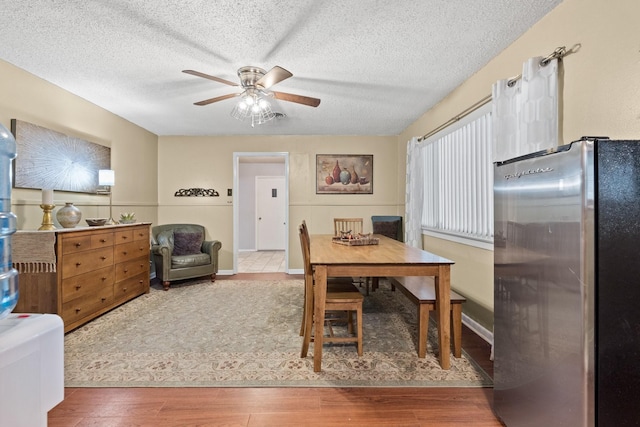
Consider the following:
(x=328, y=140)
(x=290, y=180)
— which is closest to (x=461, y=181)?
(x=328, y=140)

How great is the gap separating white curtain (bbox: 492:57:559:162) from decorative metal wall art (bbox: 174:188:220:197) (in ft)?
14.7

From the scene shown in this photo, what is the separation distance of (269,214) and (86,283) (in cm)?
534

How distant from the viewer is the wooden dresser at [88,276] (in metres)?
2.67

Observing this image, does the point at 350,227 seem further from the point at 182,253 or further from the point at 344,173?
the point at 182,253

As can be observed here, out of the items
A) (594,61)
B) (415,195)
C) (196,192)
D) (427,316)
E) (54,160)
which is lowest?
(427,316)

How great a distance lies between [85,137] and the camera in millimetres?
3654

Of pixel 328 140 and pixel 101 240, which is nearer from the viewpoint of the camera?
pixel 101 240

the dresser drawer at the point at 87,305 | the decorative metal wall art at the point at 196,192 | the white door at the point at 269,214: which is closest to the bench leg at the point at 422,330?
the dresser drawer at the point at 87,305

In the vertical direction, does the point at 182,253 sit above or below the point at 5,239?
below

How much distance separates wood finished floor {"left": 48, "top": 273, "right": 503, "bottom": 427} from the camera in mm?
1688

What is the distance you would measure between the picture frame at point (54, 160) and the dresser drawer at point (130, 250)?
776 millimetres

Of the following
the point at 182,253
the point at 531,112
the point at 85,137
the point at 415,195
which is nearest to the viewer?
the point at 531,112

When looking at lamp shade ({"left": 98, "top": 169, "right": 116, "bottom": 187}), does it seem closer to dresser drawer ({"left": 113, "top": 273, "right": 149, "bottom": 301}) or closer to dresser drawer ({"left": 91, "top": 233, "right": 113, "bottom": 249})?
dresser drawer ({"left": 91, "top": 233, "right": 113, "bottom": 249})

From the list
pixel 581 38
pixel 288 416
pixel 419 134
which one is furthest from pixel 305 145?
pixel 288 416
